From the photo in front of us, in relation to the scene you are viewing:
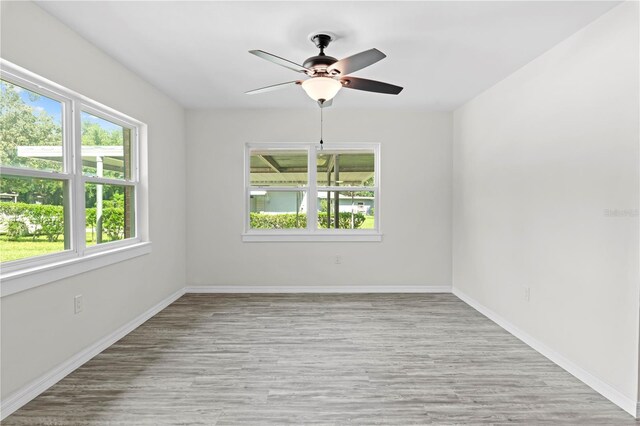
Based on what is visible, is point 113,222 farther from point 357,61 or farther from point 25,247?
point 357,61

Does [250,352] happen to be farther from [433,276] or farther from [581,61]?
[581,61]

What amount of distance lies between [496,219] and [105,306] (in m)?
3.71

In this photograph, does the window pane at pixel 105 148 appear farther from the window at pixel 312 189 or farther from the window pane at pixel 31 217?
the window at pixel 312 189

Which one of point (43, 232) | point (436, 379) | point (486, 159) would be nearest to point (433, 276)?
point (486, 159)

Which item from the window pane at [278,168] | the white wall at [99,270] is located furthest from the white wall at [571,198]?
the white wall at [99,270]

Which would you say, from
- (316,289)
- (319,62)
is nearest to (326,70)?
(319,62)

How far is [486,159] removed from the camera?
391 cm

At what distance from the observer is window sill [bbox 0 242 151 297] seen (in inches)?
80.9

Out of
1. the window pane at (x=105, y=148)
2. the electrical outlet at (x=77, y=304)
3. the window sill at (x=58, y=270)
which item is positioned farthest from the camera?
the window pane at (x=105, y=148)

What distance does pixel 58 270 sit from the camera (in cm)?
242

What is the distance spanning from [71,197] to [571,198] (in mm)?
3633

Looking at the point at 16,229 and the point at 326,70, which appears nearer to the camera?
the point at 16,229

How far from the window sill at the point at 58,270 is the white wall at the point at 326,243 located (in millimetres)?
1473

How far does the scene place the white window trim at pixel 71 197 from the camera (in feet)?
7.07
